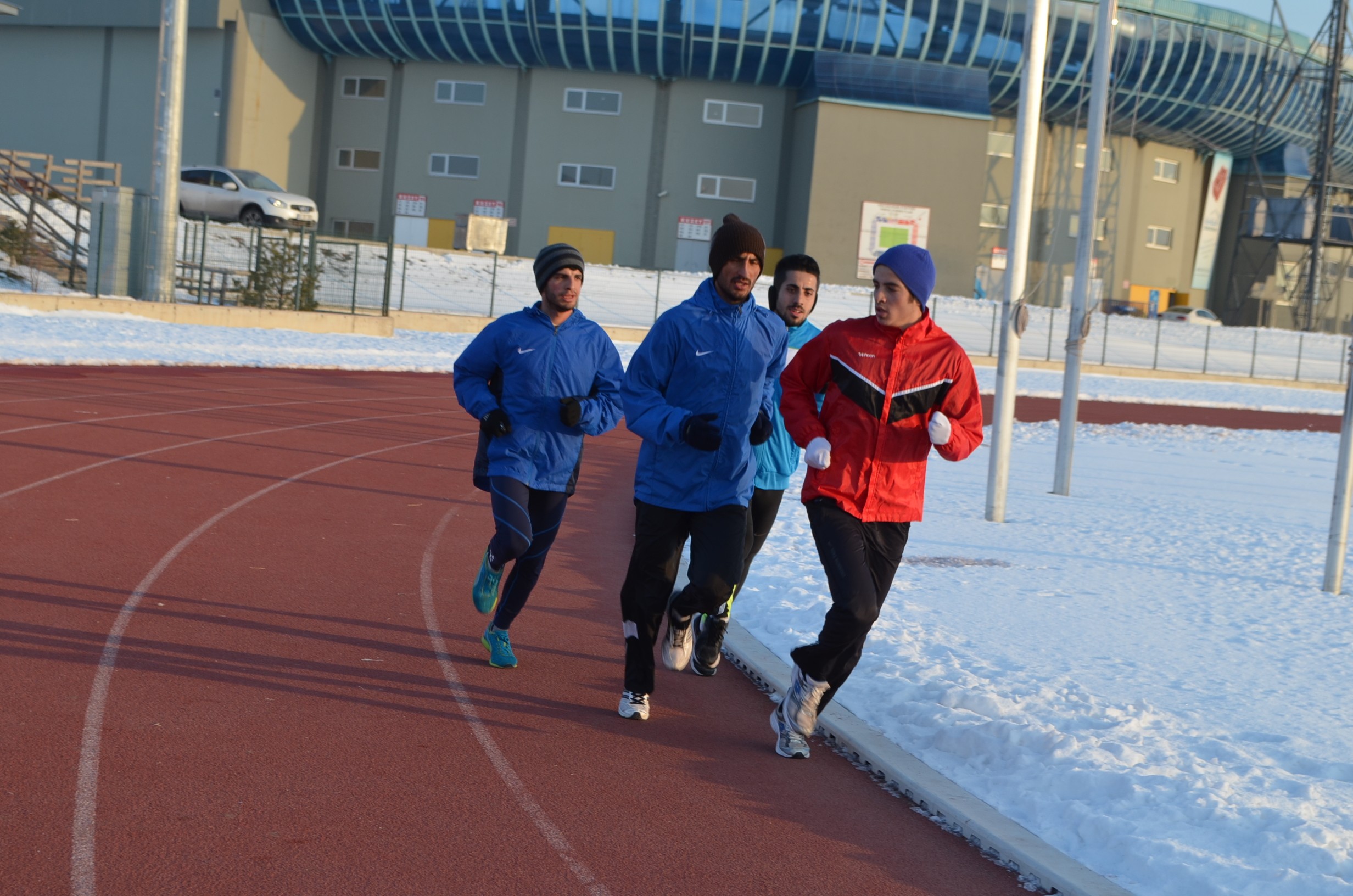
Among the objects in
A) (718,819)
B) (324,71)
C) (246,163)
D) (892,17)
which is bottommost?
(718,819)

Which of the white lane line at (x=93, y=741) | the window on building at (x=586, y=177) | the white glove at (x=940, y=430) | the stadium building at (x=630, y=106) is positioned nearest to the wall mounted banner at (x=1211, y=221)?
the stadium building at (x=630, y=106)

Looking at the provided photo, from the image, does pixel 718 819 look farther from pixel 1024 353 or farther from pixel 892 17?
pixel 892 17

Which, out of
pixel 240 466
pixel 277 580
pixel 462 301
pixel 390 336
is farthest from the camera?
pixel 462 301

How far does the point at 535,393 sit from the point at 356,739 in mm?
1670

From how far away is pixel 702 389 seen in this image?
5.28 metres

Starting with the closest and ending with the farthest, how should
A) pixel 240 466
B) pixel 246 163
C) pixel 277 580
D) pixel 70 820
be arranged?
pixel 70 820
pixel 277 580
pixel 240 466
pixel 246 163

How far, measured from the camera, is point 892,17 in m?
51.1

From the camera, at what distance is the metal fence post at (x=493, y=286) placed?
33.8 metres

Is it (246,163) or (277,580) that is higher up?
(246,163)

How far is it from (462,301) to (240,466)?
26.2 m

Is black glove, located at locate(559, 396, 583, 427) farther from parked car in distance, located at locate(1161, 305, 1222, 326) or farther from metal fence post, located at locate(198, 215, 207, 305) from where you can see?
parked car in distance, located at locate(1161, 305, 1222, 326)

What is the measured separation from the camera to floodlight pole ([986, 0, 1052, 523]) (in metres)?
12.0

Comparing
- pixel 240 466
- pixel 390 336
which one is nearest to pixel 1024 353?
pixel 390 336

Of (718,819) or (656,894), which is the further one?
(718,819)
